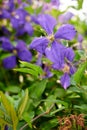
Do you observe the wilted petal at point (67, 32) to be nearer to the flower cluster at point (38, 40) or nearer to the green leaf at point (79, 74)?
the flower cluster at point (38, 40)

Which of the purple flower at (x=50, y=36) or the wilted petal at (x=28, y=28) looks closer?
the purple flower at (x=50, y=36)

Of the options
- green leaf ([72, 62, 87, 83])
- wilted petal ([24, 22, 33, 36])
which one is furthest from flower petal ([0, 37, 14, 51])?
green leaf ([72, 62, 87, 83])

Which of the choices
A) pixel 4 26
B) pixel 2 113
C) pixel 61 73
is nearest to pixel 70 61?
pixel 61 73

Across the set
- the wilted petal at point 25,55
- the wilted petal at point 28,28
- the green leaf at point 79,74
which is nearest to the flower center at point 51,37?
the green leaf at point 79,74

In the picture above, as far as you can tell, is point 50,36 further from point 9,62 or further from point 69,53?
point 9,62

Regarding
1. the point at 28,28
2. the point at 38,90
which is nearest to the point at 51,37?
the point at 38,90

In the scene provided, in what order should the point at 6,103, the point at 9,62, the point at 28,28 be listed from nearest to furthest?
the point at 6,103
the point at 9,62
the point at 28,28

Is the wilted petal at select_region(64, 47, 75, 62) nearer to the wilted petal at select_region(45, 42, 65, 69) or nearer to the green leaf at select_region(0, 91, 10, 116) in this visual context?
the wilted petal at select_region(45, 42, 65, 69)
